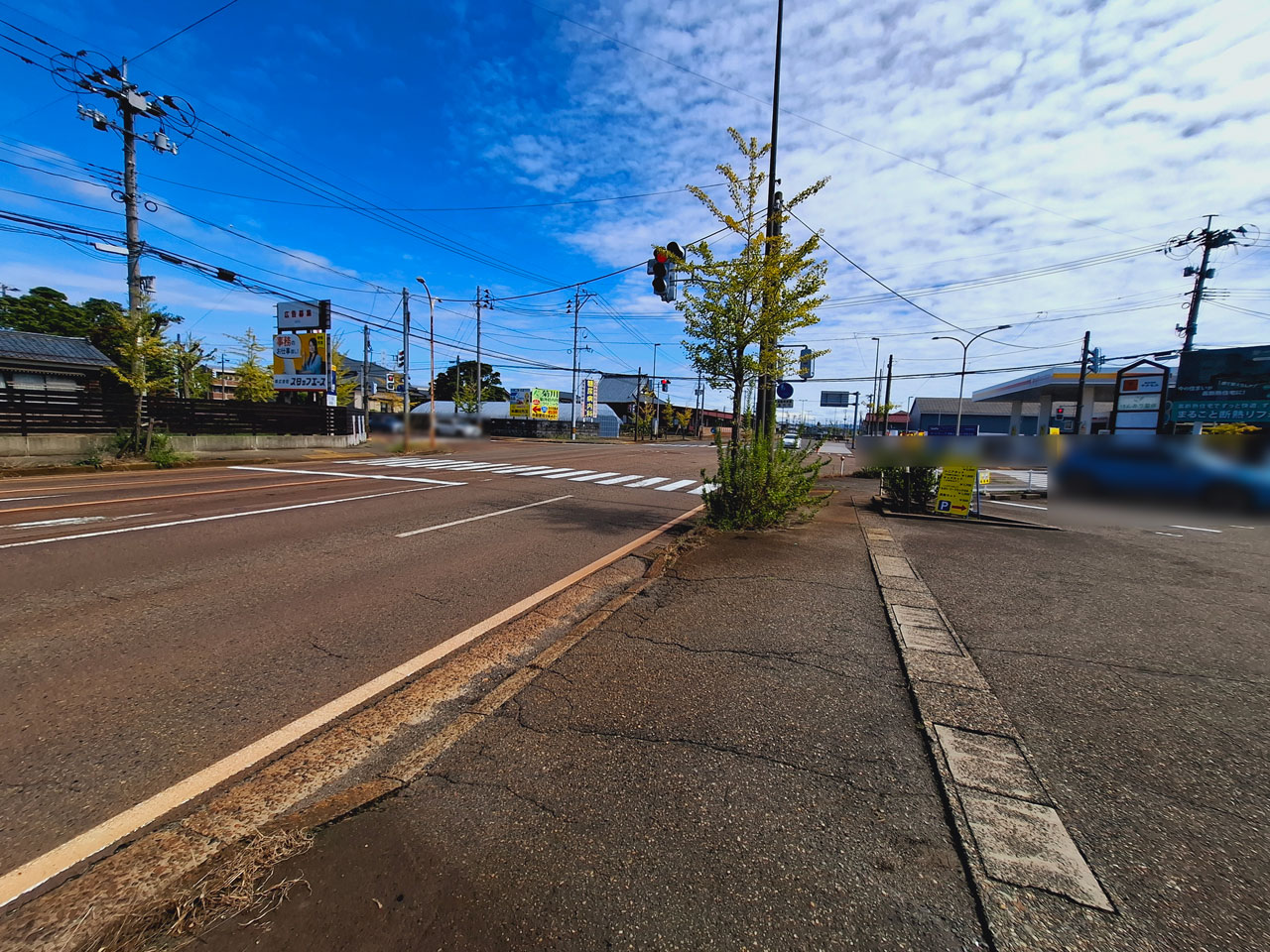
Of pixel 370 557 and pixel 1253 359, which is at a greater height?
pixel 1253 359

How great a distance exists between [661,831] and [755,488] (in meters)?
6.24

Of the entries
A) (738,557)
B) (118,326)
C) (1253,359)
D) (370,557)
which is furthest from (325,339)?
(1253,359)

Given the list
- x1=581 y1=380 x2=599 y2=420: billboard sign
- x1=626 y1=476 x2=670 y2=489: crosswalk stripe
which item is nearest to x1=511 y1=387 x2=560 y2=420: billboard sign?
x1=581 y1=380 x2=599 y2=420: billboard sign

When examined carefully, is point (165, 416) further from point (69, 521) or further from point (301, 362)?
point (69, 521)

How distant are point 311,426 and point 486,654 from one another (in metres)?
26.0

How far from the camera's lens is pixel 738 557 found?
6.42 m

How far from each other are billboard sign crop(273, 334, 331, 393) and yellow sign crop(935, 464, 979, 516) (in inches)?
1068

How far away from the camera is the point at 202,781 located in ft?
7.73

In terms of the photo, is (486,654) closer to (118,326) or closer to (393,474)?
(393,474)

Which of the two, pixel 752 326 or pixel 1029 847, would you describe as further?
pixel 752 326

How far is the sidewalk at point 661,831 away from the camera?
167 centimetres

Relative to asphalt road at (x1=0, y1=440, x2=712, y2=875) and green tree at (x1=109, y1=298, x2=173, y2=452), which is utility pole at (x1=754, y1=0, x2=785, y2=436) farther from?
green tree at (x1=109, y1=298, x2=173, y2=452)

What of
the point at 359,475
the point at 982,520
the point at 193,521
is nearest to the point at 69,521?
the point at 193,521

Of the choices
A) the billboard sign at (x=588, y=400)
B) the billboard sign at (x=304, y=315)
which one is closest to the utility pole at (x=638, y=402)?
the billboard sign at (x=588, y=400)
